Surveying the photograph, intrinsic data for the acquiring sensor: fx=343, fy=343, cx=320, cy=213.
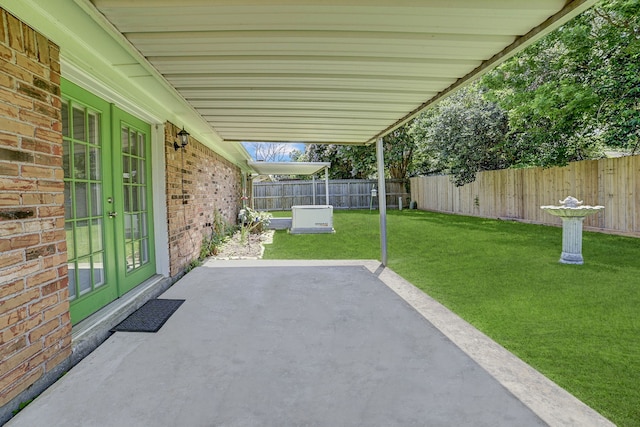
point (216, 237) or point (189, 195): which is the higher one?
point (189, 195)

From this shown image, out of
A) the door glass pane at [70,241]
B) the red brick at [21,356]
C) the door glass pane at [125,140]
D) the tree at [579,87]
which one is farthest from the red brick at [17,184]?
the tree at [579,87]

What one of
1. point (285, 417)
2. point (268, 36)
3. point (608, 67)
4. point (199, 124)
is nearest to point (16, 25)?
point (268, 36)

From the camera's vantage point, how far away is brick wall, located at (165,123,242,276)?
4.68 metres

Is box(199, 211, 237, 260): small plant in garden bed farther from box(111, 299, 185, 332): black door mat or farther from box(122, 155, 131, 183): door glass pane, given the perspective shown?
box(122, 155, 131, 183): door glass pane

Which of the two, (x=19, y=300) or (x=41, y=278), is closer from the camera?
(x=19, y=300)

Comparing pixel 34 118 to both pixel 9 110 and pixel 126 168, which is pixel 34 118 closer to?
pixel 9 110

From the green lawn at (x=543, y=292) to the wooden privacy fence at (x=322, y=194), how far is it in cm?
1078

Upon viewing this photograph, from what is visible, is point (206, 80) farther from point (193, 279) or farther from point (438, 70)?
point (193, 279)

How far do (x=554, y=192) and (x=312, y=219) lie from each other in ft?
23.6

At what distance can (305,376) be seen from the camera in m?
2.25

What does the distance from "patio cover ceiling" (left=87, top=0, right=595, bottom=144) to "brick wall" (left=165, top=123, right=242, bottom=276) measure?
1.11 metres

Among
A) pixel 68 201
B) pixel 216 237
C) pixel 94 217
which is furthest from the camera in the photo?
pixel 216 237

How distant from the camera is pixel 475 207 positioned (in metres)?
14.1

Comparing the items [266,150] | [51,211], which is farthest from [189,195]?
[266,150]
